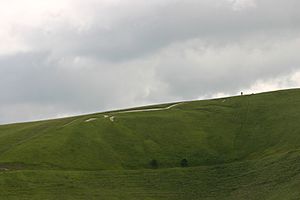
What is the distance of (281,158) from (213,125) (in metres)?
36.1

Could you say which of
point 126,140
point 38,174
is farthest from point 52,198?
point 126,140

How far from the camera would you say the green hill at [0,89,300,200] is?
7856 cm

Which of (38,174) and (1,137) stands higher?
(1,137)

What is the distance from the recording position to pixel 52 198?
75312 millimetres

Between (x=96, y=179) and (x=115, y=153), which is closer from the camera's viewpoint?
(x=96, y=179)

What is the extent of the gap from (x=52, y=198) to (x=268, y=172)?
95.6ft

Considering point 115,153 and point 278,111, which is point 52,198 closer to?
point 115,153

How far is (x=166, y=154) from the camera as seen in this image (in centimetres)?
10244

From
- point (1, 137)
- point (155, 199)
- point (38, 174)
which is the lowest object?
point (155, 199)

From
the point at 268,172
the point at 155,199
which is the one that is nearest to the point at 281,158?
the point at 268,172

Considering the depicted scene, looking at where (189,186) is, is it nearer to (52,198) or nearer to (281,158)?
(281,158)

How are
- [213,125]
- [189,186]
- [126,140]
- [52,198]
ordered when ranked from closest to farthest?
[52,198] < [189,186] < [126,140] < [213,125]

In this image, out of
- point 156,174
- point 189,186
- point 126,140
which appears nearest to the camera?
point 189,186

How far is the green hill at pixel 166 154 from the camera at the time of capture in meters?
78.6
